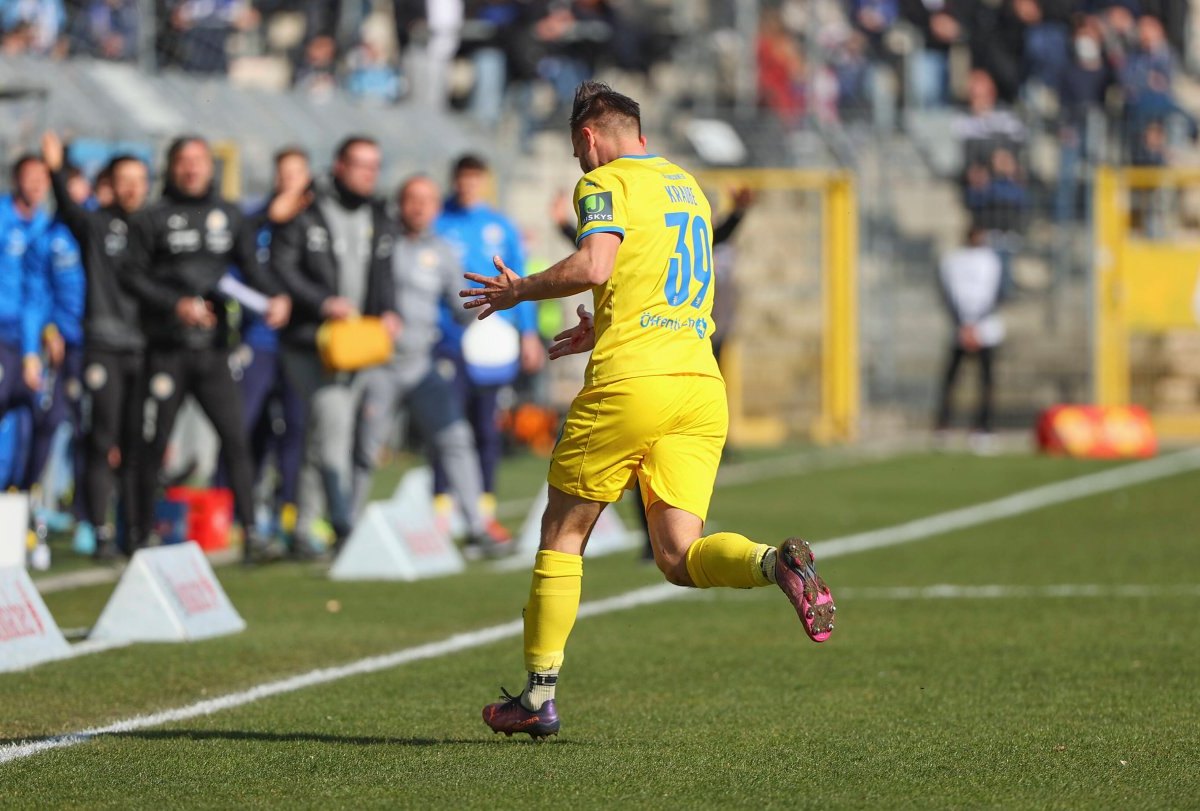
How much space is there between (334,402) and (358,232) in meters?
0.99

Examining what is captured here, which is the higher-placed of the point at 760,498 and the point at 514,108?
the point at 514,108

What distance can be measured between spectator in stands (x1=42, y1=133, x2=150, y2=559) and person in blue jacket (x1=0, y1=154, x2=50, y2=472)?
0.55 metres

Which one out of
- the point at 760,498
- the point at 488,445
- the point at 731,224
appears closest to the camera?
the point at 731,224

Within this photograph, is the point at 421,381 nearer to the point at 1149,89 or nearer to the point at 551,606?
the point at 551,606

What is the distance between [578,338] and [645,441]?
50 cm

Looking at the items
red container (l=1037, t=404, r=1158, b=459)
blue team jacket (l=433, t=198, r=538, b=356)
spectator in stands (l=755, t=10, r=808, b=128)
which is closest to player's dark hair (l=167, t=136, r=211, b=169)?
blue team jacket (l=433, t=198, r=538, b=356)

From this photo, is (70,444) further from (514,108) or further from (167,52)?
(514,108)

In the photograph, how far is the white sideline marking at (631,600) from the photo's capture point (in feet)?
24.5

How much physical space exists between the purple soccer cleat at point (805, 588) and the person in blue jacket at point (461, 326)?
7111mm

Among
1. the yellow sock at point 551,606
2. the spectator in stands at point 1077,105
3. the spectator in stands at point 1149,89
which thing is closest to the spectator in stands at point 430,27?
the spectator in stands at point 1077,105

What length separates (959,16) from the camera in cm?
2655

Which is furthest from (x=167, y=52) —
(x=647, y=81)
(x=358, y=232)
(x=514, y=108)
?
(x=358, y=232)

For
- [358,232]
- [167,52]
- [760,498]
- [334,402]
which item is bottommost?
[760,498]

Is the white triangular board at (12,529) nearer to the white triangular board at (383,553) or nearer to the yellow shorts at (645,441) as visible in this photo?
the white triangular board at (383,553)
